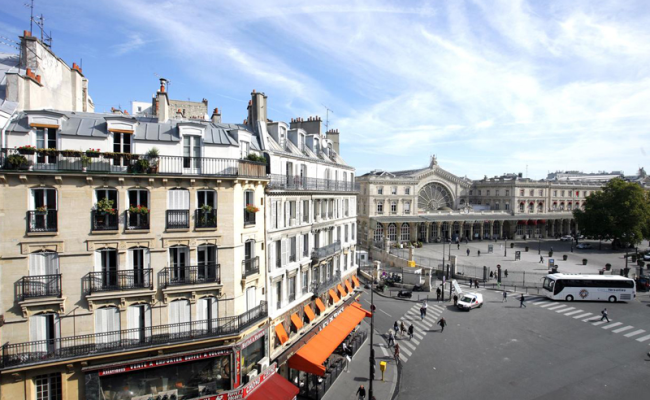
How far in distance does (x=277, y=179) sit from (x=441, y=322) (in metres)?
17.9

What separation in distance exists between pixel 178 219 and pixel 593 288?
38890 millimetres

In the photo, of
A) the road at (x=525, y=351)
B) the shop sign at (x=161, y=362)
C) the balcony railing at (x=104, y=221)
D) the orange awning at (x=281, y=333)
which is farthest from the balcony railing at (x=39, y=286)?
Result: the road at (x=525, y=351)

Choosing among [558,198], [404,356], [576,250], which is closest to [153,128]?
[404,356]

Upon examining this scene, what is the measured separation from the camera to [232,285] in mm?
16766

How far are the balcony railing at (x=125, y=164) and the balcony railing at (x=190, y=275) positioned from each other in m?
4.22

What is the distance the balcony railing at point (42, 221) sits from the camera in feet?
45.2

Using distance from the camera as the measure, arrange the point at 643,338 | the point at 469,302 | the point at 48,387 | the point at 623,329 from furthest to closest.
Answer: the point at 469,302, the point at 623,329, the point at 643,338, the point at 48,387

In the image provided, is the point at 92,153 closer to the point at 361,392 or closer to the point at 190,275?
the point at 190,275

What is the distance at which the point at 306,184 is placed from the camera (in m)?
23.8

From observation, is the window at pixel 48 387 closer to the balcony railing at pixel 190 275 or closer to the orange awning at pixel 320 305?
the balcony railing at pixel 190 275

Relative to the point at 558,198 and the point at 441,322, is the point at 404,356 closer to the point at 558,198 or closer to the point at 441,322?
the point at 441,322

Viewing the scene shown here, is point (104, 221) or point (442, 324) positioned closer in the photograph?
point (104, 221)

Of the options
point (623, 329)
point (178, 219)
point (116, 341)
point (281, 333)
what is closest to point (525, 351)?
point (623, 329)

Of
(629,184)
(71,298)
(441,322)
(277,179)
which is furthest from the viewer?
(629,184)
